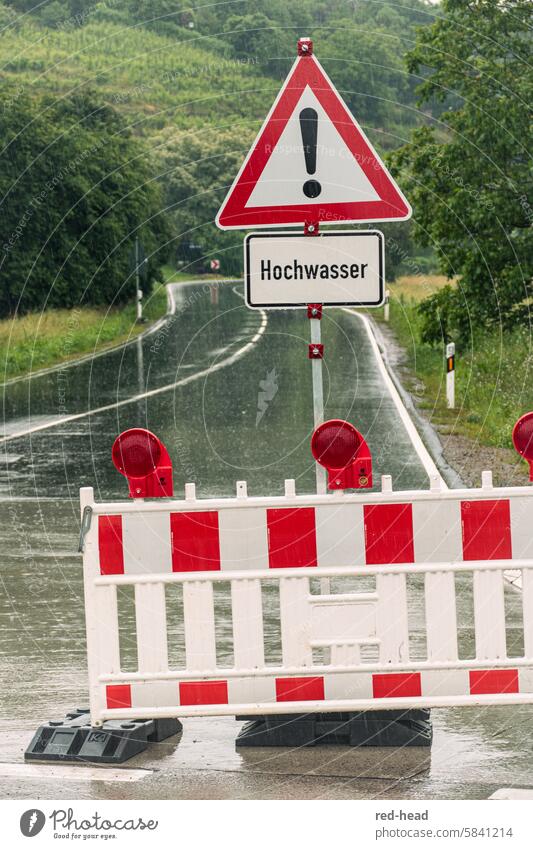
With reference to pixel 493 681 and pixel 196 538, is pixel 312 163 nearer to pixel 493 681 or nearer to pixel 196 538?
pixel 196 538

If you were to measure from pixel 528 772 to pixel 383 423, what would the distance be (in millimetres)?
13858

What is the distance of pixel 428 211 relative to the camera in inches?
1006

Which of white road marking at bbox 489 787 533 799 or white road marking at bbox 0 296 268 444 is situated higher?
white road marking at bbox 0 296 268 444

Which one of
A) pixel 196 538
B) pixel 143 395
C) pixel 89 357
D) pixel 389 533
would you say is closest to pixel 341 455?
pixel 389 533

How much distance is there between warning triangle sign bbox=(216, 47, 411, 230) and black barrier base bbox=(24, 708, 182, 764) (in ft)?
7.50

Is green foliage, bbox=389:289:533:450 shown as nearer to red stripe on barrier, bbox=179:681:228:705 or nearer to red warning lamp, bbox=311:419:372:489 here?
red warning lamp, bbox=311:419:372:489

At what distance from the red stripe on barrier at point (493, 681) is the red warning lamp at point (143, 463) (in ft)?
5.07

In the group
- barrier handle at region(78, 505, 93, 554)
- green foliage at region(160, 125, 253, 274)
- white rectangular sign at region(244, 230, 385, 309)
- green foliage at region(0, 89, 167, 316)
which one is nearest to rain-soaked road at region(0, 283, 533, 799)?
barrier handle at region(78, 505, 93, 554)

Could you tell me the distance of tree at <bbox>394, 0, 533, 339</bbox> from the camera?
23812mm

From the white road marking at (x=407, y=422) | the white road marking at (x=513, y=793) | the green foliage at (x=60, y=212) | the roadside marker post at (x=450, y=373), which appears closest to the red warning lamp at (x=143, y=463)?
the white road marking at (x=513, y=793)

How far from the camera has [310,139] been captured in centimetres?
680

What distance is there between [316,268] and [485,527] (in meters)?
1.37
